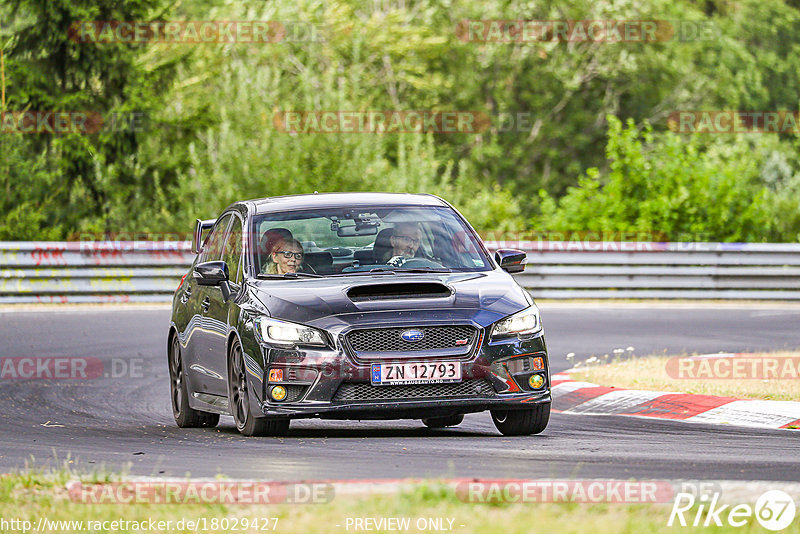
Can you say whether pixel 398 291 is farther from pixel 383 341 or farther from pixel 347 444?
pixel 347 444

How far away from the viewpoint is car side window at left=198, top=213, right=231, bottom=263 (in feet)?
38.2

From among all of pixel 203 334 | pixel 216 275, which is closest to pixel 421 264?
pixel 216 275

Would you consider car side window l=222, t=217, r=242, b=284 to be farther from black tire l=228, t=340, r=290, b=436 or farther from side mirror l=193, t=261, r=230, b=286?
black tire l=228, t=340, r=290, b=436

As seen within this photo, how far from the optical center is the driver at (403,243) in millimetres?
10352

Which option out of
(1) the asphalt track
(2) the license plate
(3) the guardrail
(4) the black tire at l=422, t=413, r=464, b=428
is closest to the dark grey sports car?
(2) the license plate

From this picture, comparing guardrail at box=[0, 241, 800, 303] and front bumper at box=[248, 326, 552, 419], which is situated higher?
front bumper at box=[248, 326, 552, 419]

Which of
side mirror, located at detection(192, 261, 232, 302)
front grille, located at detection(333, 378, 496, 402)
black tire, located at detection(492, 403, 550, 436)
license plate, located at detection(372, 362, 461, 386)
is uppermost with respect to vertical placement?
side mirror, located at detection(192, 261, 232, 302)

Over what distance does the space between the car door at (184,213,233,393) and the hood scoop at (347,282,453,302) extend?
45.7 inches

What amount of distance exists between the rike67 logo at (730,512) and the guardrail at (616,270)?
57.5ft

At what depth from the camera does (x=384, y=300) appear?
9.52 meters

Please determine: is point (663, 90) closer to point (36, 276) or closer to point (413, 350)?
point (36, 276)

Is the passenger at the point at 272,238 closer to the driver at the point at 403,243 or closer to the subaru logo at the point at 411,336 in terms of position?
the driver at the point at 403,243

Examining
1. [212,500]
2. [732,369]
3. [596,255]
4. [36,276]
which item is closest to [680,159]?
[596,255]

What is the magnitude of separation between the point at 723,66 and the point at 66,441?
5245cm
